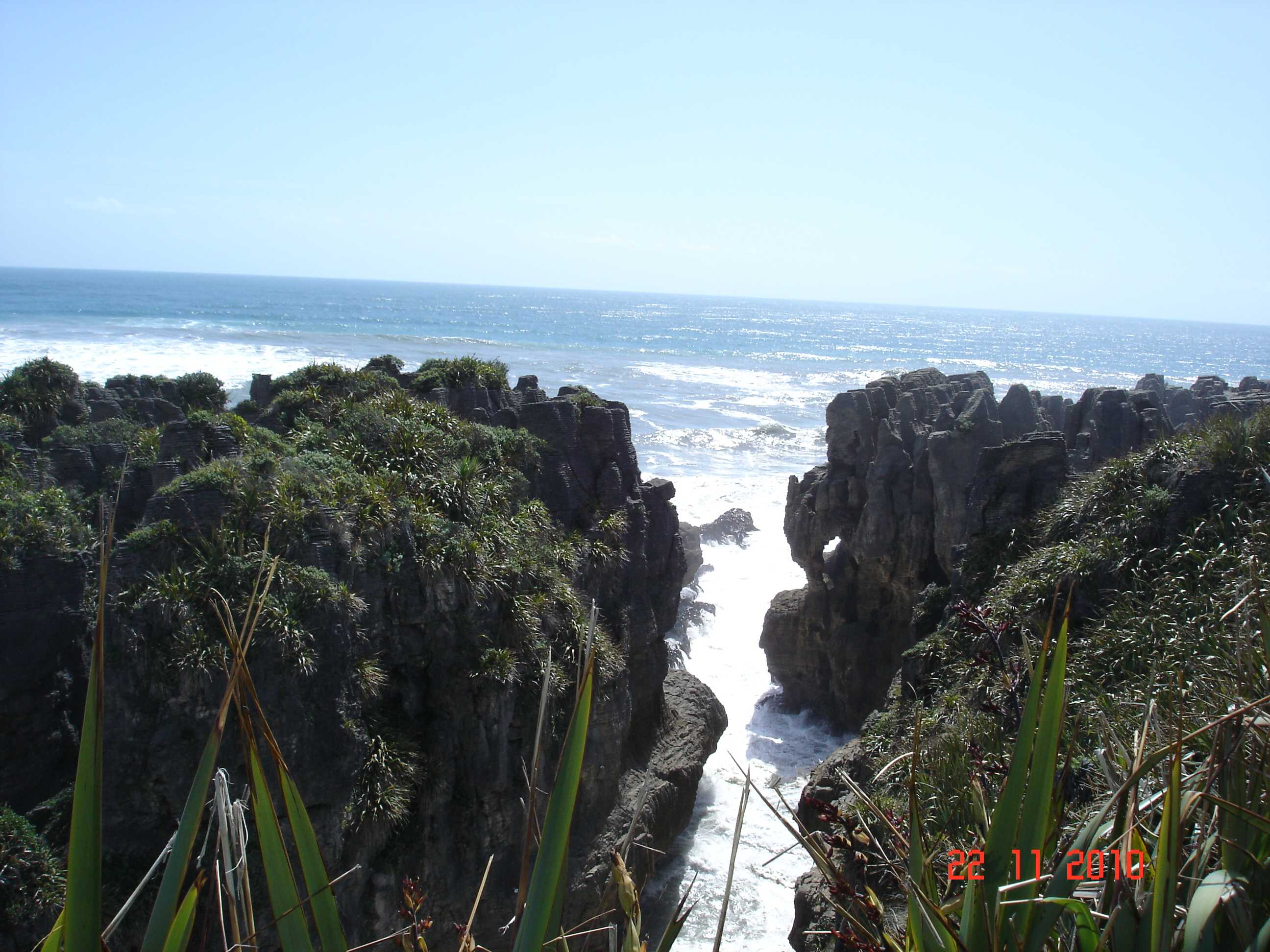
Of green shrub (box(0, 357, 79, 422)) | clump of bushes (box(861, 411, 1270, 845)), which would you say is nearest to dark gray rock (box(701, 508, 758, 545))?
clump of bushes (box(861, 411, 1270, 845))

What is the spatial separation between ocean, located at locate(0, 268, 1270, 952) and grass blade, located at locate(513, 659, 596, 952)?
69 centimetres

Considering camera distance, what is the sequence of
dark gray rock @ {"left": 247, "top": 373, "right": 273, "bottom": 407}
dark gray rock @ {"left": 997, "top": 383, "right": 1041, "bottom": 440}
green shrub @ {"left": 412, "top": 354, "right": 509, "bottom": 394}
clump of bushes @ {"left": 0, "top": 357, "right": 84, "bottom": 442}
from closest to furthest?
clump of bushes @ {"left": 0, "top": 357, "right": 84, "bottom": 442}
green shrub @ {"left": 412, "top": 354, "right": 509, "bottom": 394}
dark gray rock @ {"left": 247, "top": 373, "right": 273, "bottom": 407}
dark gray rock @ {"left": 997, "top": 383, "right": 1041, "bottom": 440}

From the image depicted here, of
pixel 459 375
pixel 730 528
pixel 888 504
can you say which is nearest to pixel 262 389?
pixel 459 375

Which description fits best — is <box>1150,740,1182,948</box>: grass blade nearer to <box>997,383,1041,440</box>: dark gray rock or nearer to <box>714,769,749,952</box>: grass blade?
<box>714,769,749,952</box>: grass blade

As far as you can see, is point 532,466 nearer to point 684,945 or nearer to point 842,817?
point 684,945

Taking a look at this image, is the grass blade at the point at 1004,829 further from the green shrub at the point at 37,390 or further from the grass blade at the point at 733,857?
the green shrub at the point at 37,390

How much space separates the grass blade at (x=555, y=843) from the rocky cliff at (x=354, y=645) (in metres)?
5.44

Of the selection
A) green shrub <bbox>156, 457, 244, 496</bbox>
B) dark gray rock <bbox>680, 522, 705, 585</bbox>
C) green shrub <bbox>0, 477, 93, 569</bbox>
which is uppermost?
green shrub <bbox>156, 457, 244, 496</bbox>

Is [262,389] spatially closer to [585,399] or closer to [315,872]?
[585,399]

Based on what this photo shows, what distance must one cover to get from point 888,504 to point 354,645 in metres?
14.3

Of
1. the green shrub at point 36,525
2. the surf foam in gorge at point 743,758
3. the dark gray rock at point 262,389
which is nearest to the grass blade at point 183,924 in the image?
the surf foam in gorge at point 743,758

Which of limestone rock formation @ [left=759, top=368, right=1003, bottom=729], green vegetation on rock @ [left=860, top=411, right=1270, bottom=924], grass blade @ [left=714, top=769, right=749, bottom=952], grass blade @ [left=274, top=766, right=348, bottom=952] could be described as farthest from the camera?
limestone rock formation @ [left=759, top=368, right=1003, bottom=729]

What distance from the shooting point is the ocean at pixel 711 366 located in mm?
16562

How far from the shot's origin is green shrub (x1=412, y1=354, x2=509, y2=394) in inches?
678
